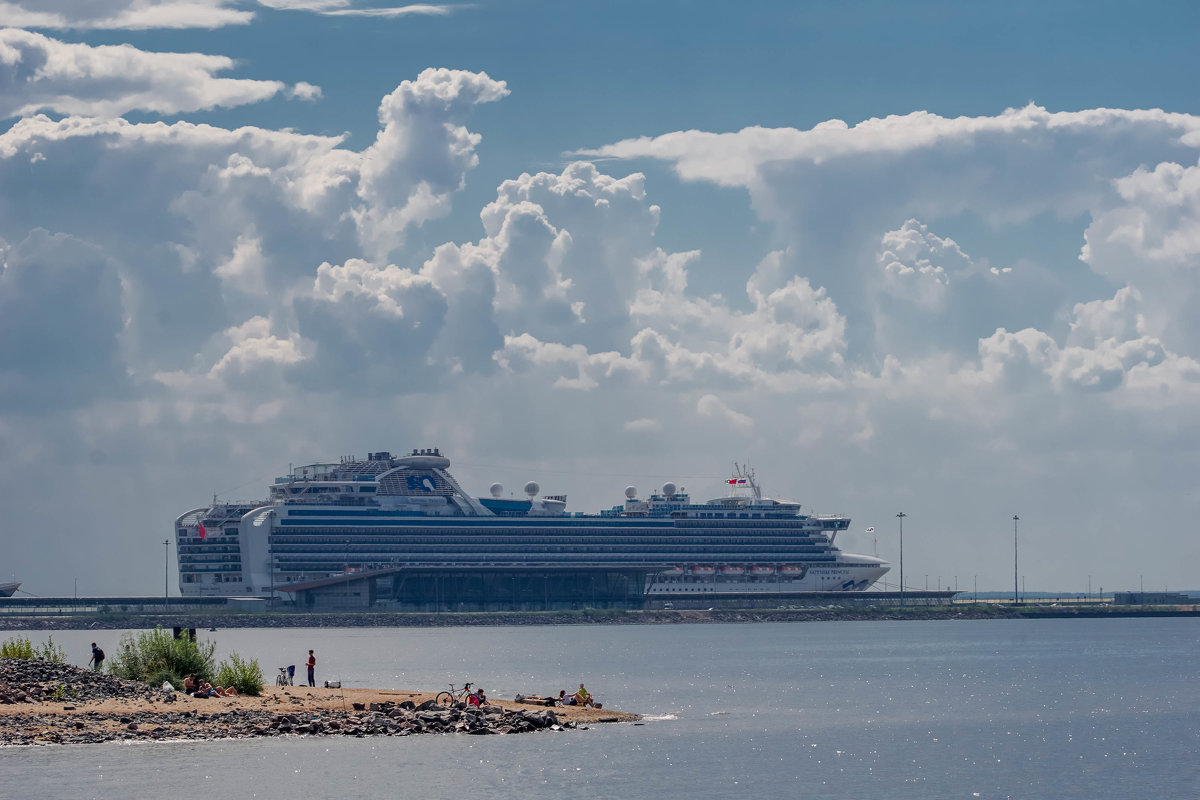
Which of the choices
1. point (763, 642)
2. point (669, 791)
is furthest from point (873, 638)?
point (669, 791)

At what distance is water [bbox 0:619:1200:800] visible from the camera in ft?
165

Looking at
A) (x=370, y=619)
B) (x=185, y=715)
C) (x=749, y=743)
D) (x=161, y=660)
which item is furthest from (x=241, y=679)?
(x=370, y=619)

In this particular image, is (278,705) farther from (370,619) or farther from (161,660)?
(370,619)

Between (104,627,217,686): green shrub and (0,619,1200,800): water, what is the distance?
9.50 m

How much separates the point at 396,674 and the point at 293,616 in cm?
8534

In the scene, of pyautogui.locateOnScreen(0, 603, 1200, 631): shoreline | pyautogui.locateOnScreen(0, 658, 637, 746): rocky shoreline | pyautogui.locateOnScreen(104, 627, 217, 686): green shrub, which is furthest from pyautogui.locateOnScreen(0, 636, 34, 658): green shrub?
pyautogui.locateOnScreen(0, 603, 1200, 631): shoreline

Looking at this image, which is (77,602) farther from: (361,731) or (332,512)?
(361,731)

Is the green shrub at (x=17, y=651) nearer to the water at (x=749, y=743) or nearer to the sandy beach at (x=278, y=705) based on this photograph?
the sandy beach at (x=278, y=705)

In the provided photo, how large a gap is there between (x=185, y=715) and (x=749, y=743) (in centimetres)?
2032

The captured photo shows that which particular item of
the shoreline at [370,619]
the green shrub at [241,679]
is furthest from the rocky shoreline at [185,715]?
the shoreline at [370,619]

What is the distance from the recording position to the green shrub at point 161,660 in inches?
2586

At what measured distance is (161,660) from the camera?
66000 millimetres

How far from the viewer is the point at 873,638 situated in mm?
153375

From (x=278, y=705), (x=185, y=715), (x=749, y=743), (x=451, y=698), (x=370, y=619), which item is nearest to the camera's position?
(x=185, y=715)
